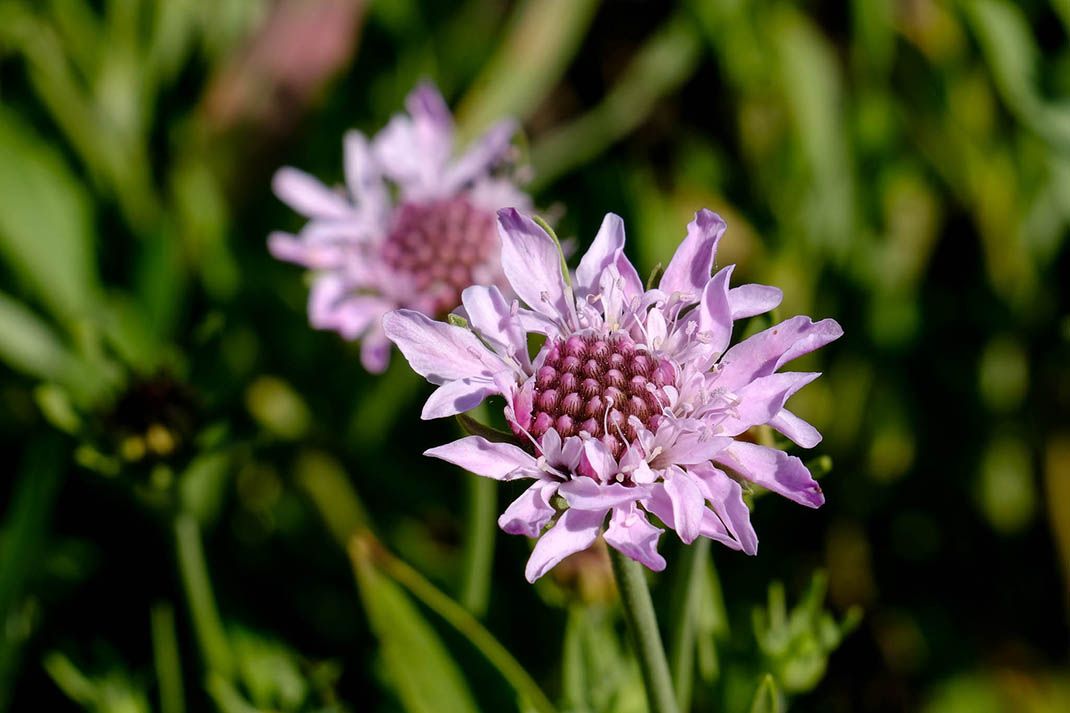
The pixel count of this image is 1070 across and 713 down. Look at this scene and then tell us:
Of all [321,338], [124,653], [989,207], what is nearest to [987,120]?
[989,207]

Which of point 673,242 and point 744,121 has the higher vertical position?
point 744,121

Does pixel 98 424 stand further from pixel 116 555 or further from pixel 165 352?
pixel 116 555

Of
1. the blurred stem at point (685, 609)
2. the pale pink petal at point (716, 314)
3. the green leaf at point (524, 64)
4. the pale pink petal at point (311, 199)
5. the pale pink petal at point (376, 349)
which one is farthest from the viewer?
the green leaf at point (524, 64)

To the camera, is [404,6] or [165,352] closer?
[165,352]

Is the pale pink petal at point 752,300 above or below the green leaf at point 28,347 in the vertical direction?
below

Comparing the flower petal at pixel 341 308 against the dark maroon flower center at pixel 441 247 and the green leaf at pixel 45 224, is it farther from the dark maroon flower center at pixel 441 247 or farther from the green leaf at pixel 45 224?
the green leaf at pixel 45 224

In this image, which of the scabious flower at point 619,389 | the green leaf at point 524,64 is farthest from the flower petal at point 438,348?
the green leaf at point 524,64

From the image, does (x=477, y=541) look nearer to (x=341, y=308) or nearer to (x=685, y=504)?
(x=341, y=308)
